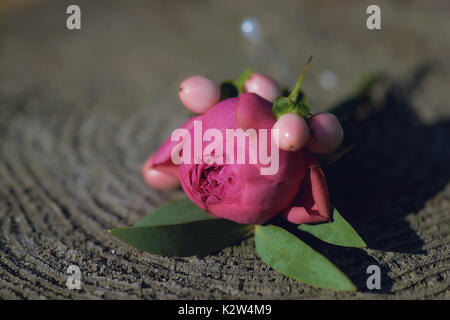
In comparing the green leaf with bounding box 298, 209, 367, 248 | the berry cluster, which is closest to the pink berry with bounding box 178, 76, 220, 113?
the berry cluster

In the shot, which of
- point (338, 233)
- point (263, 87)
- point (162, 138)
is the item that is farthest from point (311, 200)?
point (162, 138)

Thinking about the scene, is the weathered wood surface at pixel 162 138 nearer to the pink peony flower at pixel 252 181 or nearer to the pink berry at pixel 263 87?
the pink peony flower at pixel 252 181

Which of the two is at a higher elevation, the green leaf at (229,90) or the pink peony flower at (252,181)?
the green leaf at (229,90)

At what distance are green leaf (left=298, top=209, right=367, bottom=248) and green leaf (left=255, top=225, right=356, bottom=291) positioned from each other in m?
0.04

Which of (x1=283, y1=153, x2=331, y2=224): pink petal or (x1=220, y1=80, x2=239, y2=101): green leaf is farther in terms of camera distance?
(x1=220, y1=80, x2=239, y2=101): green leaf

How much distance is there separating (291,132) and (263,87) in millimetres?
138

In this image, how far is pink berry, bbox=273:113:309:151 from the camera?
1.53ft

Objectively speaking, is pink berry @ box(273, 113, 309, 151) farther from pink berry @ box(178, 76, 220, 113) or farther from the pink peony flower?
pink berry @ box(178, 76, 220, 113)

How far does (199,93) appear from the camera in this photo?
581mm

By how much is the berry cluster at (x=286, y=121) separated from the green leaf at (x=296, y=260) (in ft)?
0.37

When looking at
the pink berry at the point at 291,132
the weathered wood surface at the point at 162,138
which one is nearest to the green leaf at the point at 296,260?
the weathered wood surface at the point at 162,138

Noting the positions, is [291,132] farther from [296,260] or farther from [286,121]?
[296,260]

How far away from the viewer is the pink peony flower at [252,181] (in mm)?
486

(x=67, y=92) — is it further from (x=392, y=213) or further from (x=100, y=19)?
(x=392, y=213)
